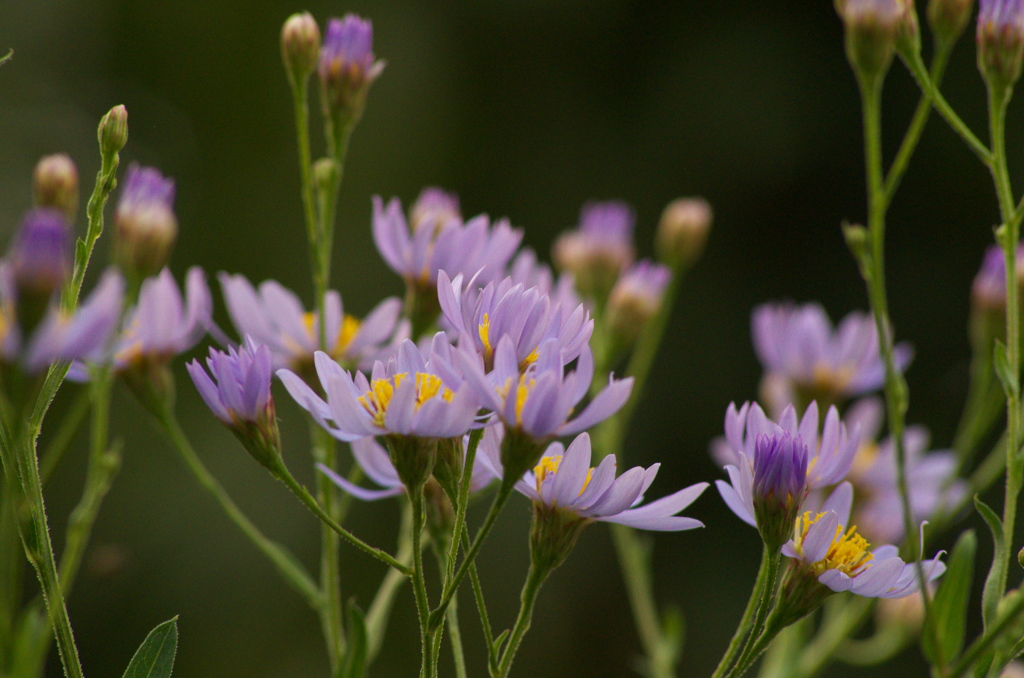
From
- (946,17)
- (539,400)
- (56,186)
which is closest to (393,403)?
(539,400)

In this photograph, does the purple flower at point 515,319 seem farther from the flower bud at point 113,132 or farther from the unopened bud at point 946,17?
the unopened bud at point 946,17

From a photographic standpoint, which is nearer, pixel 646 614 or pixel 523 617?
pixel 523 617

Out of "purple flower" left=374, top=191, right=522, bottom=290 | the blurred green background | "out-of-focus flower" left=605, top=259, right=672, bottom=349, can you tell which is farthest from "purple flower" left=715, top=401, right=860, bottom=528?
the blurred green background

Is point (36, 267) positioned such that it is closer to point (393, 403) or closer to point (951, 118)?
point (393, 403)

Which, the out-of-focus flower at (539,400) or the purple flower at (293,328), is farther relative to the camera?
the purple flower at (293,328)

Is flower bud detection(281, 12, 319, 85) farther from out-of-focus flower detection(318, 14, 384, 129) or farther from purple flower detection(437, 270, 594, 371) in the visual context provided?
purple flower detection(437, 270, 594, 371)

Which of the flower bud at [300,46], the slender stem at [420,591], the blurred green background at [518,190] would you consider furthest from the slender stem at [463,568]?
the blurred green background at [518,190]
